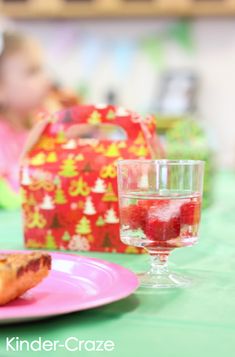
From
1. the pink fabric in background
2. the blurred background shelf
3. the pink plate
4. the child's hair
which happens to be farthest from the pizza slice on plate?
the blurred background shelf

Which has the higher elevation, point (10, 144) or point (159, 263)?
point (10, 144)

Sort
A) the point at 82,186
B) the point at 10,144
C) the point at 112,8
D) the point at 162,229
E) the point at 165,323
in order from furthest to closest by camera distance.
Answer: the point at 112,8, the point at 10,144, the point at 82,186, the point at 162,229, the point at 165,323

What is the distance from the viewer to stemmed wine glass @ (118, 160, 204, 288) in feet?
2.44

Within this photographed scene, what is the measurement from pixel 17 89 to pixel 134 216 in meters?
1.40

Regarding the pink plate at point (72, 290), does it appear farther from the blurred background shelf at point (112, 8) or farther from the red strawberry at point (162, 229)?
the blurred background shelf at point (112, 8)

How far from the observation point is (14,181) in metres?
1.59

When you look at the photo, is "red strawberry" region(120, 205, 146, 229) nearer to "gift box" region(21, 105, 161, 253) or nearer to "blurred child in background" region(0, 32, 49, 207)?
"gift box" region(21, 105, 161, 253)

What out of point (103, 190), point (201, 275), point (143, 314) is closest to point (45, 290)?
point (143, 314)

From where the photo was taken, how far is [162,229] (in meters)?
0.74

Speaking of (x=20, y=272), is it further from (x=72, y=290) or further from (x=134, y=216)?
(x=134, y=216)

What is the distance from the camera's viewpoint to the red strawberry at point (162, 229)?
2.43 ft

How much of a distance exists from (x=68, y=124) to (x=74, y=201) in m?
0.13

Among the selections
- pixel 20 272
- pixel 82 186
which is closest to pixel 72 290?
pixel 20 272

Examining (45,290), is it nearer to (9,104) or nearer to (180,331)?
(180,331)
